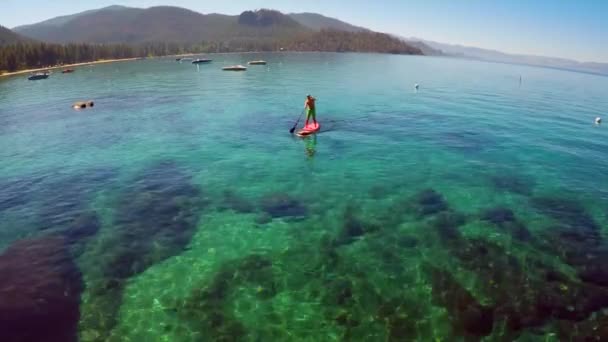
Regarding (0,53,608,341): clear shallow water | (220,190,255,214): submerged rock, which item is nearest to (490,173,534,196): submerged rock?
(0,53,608,341): clear shallow water

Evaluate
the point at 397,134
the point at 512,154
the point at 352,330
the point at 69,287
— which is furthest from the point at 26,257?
the point at 512,154

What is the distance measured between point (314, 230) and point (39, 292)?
14966 millimetres

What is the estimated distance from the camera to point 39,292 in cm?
1739

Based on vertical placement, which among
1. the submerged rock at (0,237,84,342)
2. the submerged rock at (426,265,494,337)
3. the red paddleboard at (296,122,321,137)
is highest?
the red paddleboard at (296,122,321,137)

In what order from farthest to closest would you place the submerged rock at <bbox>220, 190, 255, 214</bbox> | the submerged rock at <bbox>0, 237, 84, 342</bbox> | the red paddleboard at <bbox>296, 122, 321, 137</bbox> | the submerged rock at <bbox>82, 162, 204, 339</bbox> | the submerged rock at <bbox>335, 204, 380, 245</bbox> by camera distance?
the red paddleboard at <bbox>296, 122, 321, 137</bbox> → the submerged rock at <bbox>220, 190, 255, 214</bbox> → the submerged rock at <bbox>335, 204, 380, 245</bbox> → the submerged rock at <bbox>82, 162, 204, 339</bbox> → the submerged rock at <bbox>0, 237, 84, 342</bbox>

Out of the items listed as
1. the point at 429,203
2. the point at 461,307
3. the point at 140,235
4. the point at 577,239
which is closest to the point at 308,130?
the point at 429,203

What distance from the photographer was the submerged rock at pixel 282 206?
81.7 ft

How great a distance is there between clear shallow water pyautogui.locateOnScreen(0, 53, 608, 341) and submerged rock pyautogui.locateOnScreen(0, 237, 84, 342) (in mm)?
177

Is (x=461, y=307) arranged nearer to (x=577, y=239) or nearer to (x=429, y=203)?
(x=429, y=203)

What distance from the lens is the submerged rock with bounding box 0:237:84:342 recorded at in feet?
50.0

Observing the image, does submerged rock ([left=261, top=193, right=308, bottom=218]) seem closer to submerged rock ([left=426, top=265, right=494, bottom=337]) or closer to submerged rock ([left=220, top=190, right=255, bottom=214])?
submerged rock ([left=220, top=190, right=255, bottom=214])

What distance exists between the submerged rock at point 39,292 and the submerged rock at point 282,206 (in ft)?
39.6

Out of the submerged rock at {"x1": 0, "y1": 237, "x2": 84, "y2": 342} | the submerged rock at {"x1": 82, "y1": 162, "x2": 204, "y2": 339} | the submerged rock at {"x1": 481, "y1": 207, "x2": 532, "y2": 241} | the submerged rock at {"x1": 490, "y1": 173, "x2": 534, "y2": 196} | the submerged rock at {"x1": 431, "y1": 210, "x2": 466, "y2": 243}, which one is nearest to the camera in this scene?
the submerged rock at {"x1": 0, "y1": 237, "x2": 84, "y2": 342}

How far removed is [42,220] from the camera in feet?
80.5
